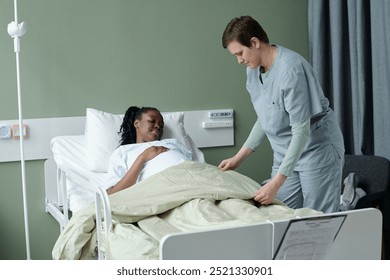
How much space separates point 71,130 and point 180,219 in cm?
143

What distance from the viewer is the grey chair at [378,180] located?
3.58 meters

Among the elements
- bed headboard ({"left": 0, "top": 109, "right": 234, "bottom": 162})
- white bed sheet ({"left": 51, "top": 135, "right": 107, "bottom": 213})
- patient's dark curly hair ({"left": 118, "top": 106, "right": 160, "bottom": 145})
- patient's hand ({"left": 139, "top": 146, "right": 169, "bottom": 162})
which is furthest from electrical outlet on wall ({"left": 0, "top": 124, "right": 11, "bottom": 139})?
patient's hand ({"left": 139, "top": 146, "right": 169, "bottom": 162})

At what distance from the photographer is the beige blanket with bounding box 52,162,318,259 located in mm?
2361

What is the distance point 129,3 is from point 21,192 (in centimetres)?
129

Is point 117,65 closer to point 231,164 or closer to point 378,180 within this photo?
point 231,164

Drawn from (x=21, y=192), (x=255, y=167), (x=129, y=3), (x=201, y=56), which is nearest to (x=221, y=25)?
(x=201, y=56)

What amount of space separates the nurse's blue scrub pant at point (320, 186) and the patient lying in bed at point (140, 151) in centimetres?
64

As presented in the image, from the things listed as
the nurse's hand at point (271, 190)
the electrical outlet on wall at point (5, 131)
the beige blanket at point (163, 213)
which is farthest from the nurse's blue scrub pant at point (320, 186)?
the electrical outlet on wall at point (5, 131)

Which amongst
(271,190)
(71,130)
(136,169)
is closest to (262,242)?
(271,190)

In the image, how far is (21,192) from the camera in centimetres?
370

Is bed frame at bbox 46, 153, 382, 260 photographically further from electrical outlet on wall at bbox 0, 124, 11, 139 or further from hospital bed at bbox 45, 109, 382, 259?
electrical outlet on wall at bbox 0, 124, 11, 139

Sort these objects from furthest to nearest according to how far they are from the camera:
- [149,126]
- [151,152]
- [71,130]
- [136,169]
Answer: [71,130], [149,126], [151,152], [136,169]

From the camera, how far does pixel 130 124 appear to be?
3.62 meters

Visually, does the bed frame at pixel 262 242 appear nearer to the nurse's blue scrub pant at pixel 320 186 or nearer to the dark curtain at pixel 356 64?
the nurse's blue scrub pant at pixel 320 186
